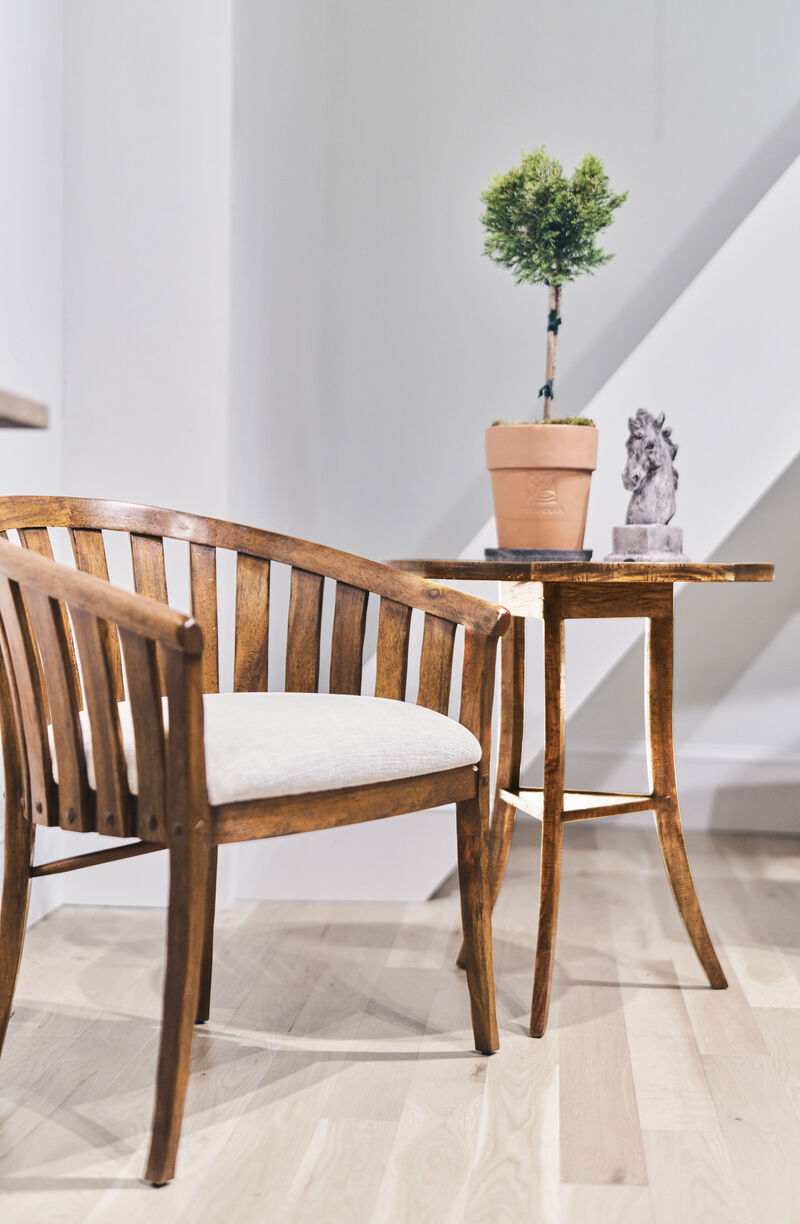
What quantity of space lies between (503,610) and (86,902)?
1.16 m

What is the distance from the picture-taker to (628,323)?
2793mm

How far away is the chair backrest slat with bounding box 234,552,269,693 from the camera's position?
167 centimetres

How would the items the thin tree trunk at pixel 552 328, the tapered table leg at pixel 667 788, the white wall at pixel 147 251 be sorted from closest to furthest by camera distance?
the tapered table leg at pixel 667 788 < the thin tree trunk at pixel 552 328 < the white wall at pixel 147 251

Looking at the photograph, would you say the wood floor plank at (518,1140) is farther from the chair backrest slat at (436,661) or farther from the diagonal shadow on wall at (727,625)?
the diagonal shadow on wall at (727,625)

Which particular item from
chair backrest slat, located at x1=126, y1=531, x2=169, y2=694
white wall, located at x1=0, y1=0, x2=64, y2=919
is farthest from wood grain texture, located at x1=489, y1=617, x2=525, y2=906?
white wall, located at x1=0, y1=0, x2=64, y2=919

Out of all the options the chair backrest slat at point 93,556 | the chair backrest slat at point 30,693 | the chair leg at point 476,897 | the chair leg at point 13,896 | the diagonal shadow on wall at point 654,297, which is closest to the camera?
the chair backrest slat at point 30,693

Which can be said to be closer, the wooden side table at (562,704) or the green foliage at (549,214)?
the wooden side table at (562,704)

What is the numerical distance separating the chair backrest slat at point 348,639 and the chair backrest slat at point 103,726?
1.46 ft

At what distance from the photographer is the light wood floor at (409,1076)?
46.9 inches

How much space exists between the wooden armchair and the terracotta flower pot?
1.04ft

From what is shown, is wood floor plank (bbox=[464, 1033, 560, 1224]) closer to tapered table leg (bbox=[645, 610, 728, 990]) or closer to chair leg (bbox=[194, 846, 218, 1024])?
tapered table leg (bbox=[645, 610, 728, 990])

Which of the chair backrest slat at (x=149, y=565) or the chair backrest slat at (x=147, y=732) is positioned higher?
the chair backrest slat at (x=149, y=565)

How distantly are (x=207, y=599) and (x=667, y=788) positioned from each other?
2.53 feet

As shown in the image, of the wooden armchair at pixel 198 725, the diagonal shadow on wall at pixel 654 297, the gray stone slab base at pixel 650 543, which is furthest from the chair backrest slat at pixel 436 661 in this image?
the diagonal shadow on wall at pixel 654 297
